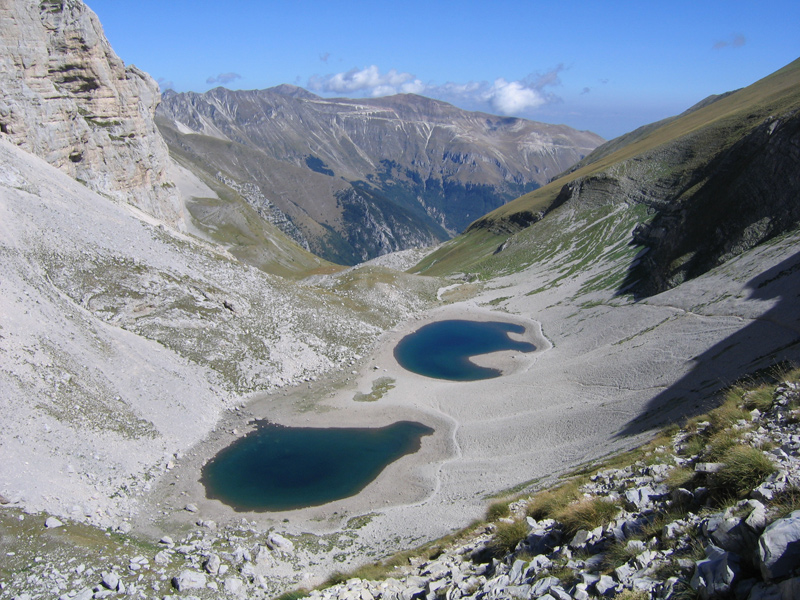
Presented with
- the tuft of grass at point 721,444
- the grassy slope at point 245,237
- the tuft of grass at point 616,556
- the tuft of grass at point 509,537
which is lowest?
the tuft of grass at point 509,537

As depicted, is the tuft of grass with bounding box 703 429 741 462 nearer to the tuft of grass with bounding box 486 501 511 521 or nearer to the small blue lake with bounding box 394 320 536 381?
the tuft of grass with bounding box 486 501 511 521

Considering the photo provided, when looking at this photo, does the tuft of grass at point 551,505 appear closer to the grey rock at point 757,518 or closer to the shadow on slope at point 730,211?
the grey rock at point 757,518

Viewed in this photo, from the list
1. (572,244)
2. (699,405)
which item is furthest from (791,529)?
(572,244)

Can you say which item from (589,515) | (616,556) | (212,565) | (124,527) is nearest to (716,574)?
(616,556)

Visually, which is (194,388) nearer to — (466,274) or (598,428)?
(598,428)

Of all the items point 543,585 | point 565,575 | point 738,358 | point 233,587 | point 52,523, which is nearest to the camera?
point 543,585

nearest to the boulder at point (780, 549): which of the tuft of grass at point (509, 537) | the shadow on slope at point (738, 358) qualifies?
the tuft of grass at point (509, 537)

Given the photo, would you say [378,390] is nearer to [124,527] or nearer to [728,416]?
[124,527]
